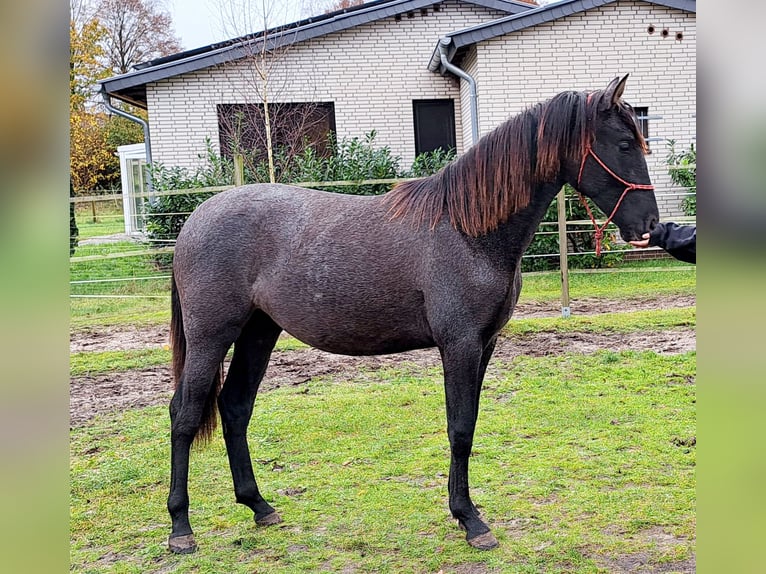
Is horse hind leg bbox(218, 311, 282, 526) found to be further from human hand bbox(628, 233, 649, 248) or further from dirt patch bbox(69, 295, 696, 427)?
dirt patch bbox(69, 295, 696, 427)

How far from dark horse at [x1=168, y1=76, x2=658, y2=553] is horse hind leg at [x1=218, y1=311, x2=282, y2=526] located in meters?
0.02

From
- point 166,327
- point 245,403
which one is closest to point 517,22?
point 166,327

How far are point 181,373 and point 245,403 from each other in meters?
0.37

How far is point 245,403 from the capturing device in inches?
134

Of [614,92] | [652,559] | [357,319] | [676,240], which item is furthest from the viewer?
[357,319]

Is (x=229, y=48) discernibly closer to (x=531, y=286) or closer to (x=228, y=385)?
(x=531, y=286)

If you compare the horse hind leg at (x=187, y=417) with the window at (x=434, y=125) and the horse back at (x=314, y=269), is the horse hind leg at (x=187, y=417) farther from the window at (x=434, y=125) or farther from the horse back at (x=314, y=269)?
the window at (x=434, y=125)

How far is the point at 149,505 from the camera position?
361 cm

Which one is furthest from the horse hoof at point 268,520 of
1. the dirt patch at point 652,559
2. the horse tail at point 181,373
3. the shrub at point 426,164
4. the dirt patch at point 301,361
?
the shrub at point 426,164

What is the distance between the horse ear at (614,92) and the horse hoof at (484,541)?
202cm

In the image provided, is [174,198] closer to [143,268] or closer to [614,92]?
[143,268]
